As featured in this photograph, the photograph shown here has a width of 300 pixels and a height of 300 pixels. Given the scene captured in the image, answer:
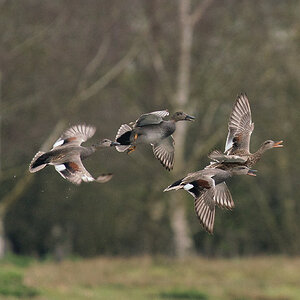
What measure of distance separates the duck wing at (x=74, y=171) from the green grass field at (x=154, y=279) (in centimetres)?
1425

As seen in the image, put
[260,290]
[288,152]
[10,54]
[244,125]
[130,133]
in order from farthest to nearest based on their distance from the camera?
[288,152]
[10,54]
[260,290]
[244,125]
[130,133]

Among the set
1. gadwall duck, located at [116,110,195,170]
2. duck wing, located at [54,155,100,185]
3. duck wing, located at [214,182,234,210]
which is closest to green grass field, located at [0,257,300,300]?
duck wing, located at [214,182,234,210]

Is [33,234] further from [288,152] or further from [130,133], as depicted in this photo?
[130,133]

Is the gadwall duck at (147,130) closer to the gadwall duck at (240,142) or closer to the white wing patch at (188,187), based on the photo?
the gadwall duck at (240,142)

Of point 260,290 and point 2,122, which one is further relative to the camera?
point 2,122

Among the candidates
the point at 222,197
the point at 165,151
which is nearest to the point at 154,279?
the point at 165,151

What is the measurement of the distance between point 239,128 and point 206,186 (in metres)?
1.16

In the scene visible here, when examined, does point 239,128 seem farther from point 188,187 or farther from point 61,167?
point 61,167

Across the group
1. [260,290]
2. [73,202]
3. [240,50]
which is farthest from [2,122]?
[260,290]

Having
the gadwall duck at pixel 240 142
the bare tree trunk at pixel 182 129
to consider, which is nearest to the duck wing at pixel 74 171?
the gadwall duck at pixel 240 142

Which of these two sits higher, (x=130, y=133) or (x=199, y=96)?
(x=199, y=96)

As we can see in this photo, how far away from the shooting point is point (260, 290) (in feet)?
74.8

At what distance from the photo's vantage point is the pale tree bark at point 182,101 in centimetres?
2770

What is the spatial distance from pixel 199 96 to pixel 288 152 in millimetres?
6830
